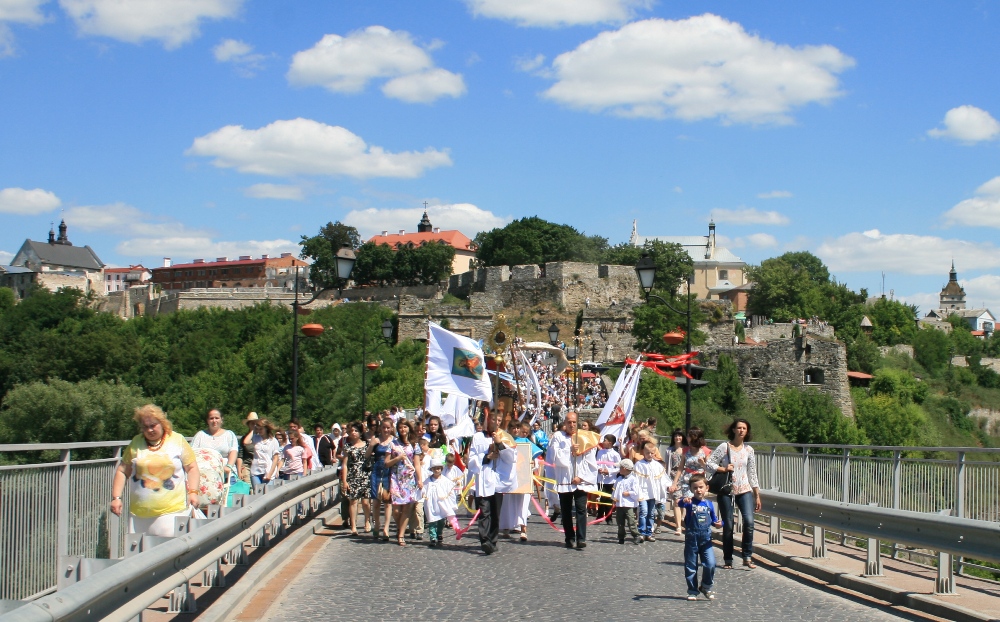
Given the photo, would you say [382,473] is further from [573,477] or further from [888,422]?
[888,422]

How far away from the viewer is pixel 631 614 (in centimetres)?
916

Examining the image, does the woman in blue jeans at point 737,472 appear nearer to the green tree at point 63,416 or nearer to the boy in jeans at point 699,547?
the boy in jeans at point 699,547

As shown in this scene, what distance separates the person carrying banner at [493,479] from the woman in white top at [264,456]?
3.38m

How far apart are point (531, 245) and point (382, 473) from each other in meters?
95.4

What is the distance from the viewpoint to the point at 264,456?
54.3 ft

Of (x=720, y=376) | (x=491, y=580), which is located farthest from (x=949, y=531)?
(x=720, y=376)

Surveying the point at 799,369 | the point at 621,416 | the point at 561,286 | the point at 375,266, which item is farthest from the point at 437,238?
the point at 621,416

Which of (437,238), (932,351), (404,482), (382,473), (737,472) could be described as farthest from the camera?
(437,238)

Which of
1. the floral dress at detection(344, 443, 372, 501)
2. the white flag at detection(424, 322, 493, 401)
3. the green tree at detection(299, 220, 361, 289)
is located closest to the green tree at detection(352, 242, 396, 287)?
the green tree at detection(299, 220, 361, 289)

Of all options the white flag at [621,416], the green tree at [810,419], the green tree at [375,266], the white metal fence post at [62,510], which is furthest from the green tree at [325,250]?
the white metal fence post at [62,510]

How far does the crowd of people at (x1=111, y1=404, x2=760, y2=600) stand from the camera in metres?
12.0

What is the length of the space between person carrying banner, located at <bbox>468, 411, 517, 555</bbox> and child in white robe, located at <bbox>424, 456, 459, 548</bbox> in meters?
0.42

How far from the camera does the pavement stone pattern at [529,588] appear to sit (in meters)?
9.19

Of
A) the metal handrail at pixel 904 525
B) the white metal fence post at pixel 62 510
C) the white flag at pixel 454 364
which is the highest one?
the white flag at pixel 454 364
